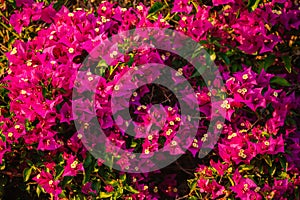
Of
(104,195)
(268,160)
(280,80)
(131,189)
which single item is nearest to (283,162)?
(268,160)

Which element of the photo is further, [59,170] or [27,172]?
[27,172]

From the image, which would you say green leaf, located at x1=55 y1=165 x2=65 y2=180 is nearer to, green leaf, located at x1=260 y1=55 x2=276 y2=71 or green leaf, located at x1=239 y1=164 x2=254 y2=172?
green leaf, located at x1=239 y1=164 x2=254 y2=172

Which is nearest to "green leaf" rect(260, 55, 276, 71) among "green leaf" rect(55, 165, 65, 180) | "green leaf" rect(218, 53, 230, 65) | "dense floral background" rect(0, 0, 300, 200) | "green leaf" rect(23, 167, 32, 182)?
"dense floral background" rect(0, 0, 300, 200)

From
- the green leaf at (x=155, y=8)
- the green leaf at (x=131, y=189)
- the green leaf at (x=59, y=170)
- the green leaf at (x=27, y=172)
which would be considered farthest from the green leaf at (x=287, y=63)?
the green leaf at (x=27, y=172)

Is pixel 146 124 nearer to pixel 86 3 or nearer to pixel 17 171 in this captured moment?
pixel 17 171

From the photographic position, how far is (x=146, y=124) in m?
2.16

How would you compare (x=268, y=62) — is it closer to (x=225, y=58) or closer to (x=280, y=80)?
(x=280, y=80)

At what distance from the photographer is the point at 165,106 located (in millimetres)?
2232

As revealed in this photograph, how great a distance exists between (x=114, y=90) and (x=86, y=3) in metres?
0.96

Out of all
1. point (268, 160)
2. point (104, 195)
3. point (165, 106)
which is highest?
point (165, 106)

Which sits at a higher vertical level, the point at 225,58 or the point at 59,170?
the point at 225,58

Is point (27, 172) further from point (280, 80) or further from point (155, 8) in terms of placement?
point (280, 80)

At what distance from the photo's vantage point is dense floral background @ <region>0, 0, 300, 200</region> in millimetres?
2082

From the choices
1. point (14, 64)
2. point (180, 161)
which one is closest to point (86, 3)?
point (14, 64)
